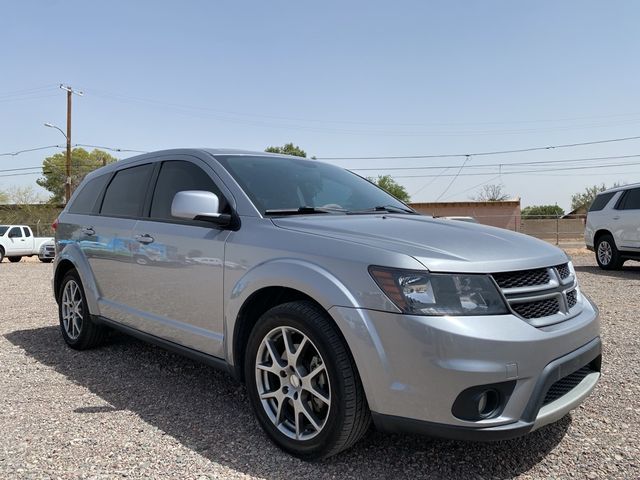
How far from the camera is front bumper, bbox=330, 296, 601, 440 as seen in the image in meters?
2.29

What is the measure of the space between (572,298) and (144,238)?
9.56 feet

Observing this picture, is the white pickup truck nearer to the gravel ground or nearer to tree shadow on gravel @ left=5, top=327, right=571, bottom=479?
the gravel ground

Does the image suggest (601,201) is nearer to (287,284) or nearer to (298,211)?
(298,211)

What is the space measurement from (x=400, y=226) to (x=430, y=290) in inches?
28.0

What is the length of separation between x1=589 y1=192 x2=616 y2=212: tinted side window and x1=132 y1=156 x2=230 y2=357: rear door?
437 inches

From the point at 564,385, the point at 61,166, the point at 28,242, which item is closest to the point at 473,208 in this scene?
the point at 28,242

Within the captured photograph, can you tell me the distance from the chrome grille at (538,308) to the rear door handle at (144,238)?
2.59 m

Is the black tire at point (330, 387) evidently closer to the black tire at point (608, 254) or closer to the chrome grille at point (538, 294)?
the chrome grille at point (538, 294)

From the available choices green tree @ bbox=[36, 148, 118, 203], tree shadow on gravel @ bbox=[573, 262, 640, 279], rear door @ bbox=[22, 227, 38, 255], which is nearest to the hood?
tree shadow on gravel @ bbox=[573, 262, 640, 279]

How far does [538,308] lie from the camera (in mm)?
2572

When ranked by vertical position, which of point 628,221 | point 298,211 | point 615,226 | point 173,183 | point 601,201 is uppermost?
point 601,201

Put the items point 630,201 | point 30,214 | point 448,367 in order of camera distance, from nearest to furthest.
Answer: point 448,367 → point 630,201 → point 30,214

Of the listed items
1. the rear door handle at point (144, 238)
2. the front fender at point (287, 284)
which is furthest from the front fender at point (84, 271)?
the front fender at point (287, 284)

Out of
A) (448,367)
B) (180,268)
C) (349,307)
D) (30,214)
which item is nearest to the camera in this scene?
(448,367)
